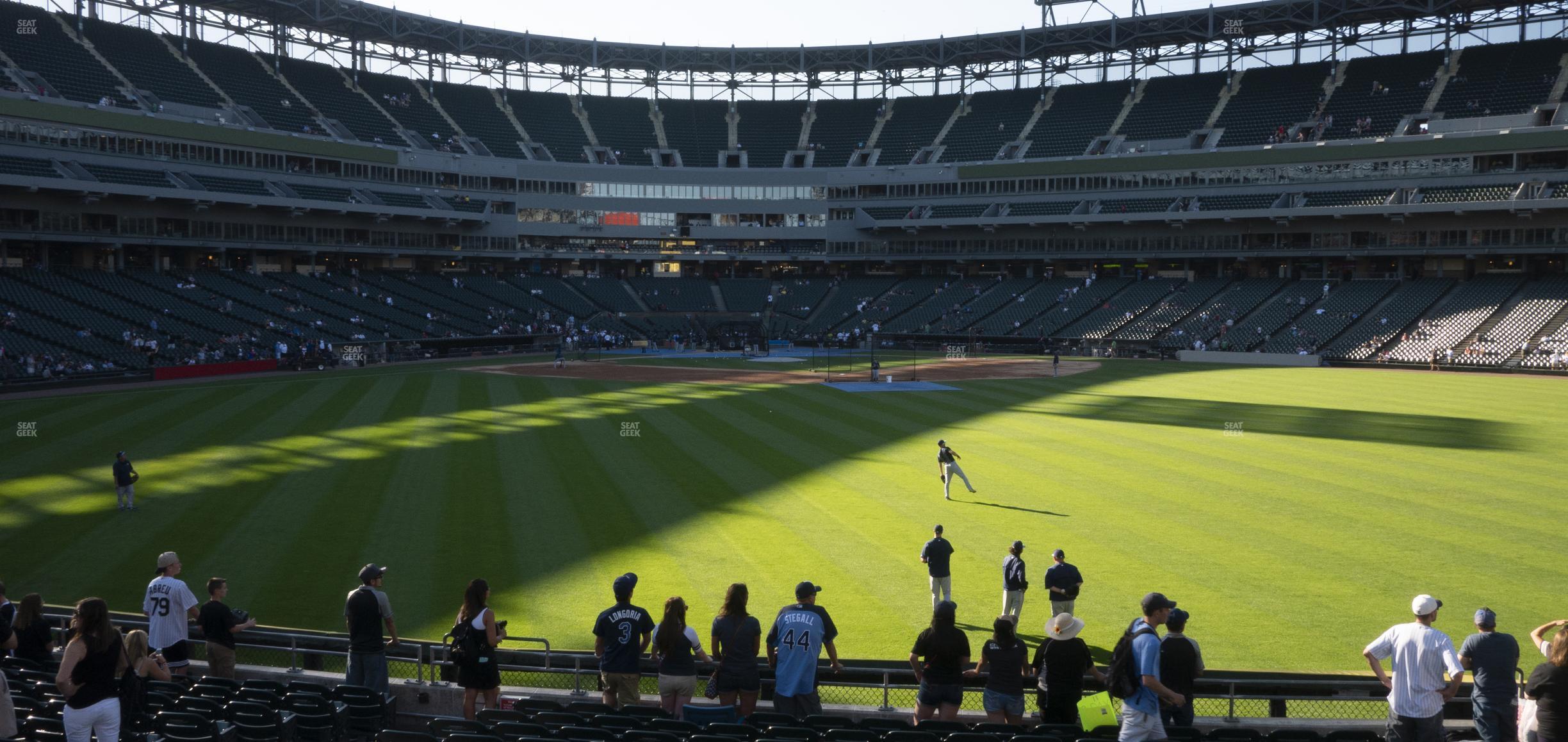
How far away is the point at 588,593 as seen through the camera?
17719 millimetres

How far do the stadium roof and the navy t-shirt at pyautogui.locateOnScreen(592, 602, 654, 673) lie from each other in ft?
282

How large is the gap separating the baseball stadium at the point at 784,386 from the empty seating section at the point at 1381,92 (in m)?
0.52

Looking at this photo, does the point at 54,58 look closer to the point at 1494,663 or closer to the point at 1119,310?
the point at 1119,310

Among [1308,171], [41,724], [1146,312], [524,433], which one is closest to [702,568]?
[41,724]

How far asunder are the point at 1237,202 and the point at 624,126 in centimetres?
6080

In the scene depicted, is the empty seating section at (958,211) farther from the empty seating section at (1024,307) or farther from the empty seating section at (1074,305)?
the empty seating section at (1074,305)

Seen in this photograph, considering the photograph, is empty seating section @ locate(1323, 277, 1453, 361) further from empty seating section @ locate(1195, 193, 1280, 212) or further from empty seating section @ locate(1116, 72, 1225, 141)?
empty seating section @ locate(1116, 72, 1225, 141)

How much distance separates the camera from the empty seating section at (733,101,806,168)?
105938mm

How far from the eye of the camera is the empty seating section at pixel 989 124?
97.3 meters

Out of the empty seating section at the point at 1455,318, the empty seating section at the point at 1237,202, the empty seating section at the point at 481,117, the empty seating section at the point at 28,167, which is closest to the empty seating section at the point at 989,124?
the empty seating section at the point at 1237,202

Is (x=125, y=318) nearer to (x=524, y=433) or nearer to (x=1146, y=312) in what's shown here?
(x=524, y=433)

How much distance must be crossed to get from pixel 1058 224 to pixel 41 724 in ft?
296

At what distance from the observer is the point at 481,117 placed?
100 m

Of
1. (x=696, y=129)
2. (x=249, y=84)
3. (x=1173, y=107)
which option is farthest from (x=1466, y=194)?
(x=249, y=84)
